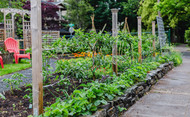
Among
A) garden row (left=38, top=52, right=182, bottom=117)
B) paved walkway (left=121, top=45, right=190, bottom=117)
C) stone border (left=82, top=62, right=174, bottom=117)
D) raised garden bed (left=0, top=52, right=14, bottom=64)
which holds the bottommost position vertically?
paved walkway (left=121, top=45, right=190, bottom=117)

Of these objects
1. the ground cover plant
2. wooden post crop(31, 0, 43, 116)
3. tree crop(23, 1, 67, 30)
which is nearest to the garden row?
the ground cover plant

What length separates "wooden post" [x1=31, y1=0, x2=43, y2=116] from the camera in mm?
2416

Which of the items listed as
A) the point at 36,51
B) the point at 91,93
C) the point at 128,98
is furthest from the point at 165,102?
the point at 36,51

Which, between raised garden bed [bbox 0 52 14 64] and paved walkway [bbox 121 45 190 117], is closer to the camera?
paved walkway [bbox 121 45 190 117]

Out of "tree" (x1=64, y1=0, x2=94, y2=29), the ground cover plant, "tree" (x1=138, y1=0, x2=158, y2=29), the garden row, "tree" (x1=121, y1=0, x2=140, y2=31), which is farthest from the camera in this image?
"tree" (x1=121, y1=0, x2=140, y2=31)

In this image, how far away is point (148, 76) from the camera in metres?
5.46

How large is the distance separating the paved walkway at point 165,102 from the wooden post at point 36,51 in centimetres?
160

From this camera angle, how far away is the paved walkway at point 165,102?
363cm

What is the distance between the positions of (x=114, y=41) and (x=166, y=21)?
28.6m

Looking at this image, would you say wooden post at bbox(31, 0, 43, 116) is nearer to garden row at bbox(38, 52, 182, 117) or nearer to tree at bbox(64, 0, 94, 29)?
garden row at bbox(38, 52, 182, 117)

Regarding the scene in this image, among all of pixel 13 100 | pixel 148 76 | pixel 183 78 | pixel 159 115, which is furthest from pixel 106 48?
pixel 183 78

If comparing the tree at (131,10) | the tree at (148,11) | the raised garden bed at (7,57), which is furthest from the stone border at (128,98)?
the tree at (131,10)

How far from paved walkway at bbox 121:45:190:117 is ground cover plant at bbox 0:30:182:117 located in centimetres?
42

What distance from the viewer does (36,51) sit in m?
2.46
